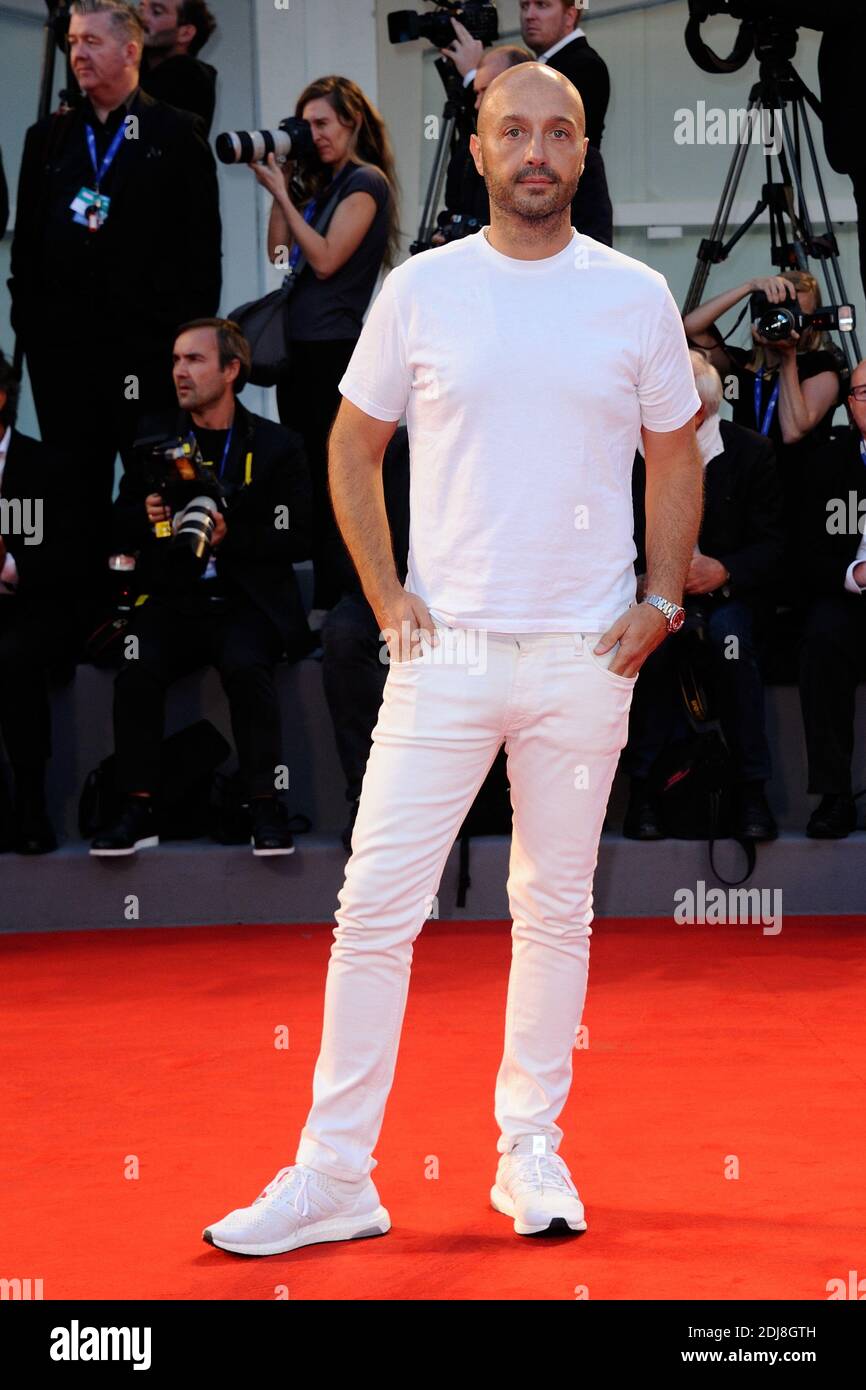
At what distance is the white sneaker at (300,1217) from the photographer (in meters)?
2.31

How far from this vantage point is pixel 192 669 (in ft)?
16.2

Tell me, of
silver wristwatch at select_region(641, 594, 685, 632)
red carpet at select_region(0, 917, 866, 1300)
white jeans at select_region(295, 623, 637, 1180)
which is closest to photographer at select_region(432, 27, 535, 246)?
red carpet at select_region(0, 917, 866, 1300)

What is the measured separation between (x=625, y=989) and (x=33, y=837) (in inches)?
68.6

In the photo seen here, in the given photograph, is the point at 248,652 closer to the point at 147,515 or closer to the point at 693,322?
the point at 147,515

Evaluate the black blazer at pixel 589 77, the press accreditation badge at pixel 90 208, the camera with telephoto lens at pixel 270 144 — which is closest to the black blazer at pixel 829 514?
the black blazer at pixel 589 77

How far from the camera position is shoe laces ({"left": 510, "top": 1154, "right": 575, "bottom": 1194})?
7.94 ft

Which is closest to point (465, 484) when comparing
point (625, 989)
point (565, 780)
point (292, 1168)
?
point (565, 780)

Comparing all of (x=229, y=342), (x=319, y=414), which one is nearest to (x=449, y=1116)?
(x=229, y=342)

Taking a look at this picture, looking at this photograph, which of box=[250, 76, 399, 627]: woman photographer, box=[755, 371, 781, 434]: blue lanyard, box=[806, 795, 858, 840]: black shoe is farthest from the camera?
box=[755, 371, 781, 434]: blue lanyard

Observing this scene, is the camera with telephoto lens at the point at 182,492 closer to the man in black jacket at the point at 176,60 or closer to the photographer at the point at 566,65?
the photographer at the point at 566,65

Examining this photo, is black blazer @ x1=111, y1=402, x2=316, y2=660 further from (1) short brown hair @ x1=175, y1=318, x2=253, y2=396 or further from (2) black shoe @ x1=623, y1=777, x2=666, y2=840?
(2) black shoe @ x1=623, y1=777, x2=666, y2=840

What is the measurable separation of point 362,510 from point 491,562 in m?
0.20

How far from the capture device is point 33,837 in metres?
4.73

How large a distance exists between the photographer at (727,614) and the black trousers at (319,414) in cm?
94
